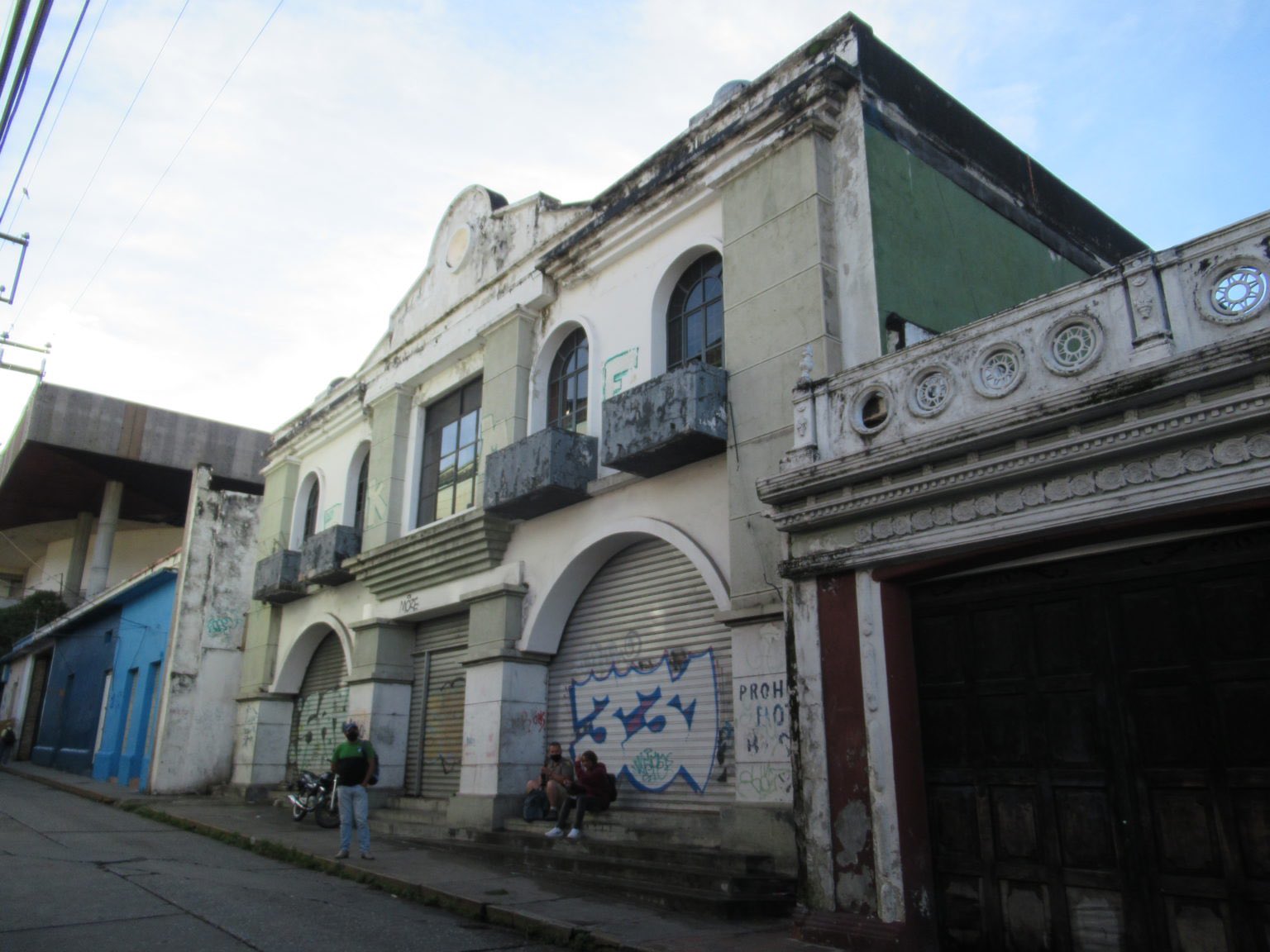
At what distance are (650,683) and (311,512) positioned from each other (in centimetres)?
1124

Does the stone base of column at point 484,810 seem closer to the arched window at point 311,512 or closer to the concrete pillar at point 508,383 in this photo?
the concrete pillar at point 508,383

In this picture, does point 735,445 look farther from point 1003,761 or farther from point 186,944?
point 186,944

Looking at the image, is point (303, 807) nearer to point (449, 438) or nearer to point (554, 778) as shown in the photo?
point (554, 778)

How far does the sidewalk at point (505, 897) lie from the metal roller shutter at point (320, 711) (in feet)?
8.72

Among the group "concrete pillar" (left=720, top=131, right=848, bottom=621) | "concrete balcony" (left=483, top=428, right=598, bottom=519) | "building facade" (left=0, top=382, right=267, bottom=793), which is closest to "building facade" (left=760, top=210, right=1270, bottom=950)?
"concrete pillar" (left=720, top=131, right=848, bottom=621)

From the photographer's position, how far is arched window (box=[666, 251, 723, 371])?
10.7 meters

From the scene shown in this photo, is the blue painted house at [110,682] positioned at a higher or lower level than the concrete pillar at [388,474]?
lower

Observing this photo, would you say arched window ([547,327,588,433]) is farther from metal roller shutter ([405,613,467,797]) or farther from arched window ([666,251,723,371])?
metal roller shutter ([405,613,467,797])

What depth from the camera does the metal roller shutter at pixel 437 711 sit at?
13.6 m

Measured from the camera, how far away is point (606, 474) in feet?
37.2

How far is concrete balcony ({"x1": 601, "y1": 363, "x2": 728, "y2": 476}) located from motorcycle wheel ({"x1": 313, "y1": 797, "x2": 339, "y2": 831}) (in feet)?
23.7

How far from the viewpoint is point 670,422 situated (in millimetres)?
9469

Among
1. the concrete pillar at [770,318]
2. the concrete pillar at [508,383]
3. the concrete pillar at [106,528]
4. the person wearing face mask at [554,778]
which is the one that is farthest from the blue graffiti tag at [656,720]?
the concrete pillar at [106,528]

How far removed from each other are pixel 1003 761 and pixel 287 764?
15.5 metres
